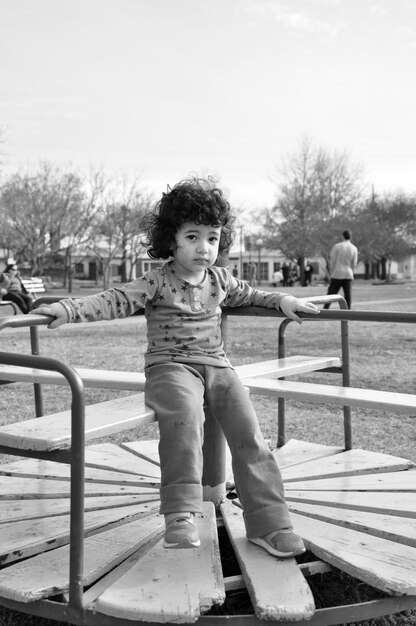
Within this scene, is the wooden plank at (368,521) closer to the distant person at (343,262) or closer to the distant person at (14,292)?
the distant person at (14,292)

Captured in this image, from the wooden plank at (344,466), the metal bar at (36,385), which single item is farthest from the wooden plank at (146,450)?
the wooden plank at (344,466)

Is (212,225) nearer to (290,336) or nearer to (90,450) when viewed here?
(90,450)

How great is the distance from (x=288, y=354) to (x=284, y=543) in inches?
252

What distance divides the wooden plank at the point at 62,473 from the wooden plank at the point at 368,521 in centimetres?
67

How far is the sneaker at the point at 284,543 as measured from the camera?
226cm

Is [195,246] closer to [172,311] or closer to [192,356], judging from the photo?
[172,311]

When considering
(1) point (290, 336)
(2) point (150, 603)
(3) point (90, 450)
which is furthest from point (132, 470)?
(1) point (290, 336)

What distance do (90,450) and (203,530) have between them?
1319 mm

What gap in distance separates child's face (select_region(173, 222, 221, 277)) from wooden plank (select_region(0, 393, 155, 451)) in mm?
546

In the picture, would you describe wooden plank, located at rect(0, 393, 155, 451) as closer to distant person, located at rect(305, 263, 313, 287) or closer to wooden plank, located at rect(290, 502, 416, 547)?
wooden plank, located at rect(290, 502, 416, 547)

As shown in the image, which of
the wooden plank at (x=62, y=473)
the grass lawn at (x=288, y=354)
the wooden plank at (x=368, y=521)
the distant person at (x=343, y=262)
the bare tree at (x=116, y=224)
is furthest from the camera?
the bare tree at (x=116, y=224)

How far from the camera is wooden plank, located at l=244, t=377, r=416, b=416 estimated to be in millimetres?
2748

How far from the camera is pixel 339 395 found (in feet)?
9.62

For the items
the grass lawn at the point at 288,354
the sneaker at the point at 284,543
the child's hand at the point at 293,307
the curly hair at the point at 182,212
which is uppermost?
the curly hair at the point at 182,212
